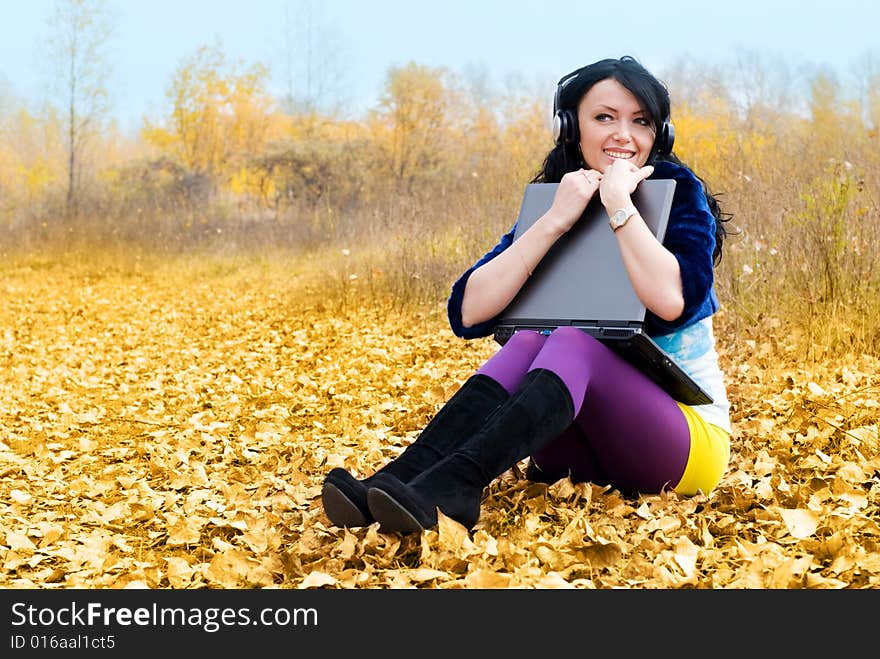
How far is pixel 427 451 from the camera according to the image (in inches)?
91.0

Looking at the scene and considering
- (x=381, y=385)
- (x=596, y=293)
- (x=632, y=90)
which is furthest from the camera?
(x=381, y=385)

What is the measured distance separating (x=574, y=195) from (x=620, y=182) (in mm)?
133

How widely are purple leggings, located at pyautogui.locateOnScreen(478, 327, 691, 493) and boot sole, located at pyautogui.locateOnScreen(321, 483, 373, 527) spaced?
0.49 m

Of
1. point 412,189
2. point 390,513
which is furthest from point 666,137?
point 412,189

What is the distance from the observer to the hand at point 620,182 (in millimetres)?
2320

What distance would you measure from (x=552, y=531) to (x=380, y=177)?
1186 centimetres

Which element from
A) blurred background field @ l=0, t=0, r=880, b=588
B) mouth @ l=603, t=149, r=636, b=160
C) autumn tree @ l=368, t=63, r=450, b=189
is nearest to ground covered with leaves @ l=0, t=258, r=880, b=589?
blurred background field @ l=0, t=0, r=880, b=588

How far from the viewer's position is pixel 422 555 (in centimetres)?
221

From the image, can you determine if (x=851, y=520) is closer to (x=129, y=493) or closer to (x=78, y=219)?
(x=129, y=493)

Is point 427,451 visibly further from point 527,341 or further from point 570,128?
point 570,128

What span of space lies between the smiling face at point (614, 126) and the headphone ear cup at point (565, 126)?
43 millimetres

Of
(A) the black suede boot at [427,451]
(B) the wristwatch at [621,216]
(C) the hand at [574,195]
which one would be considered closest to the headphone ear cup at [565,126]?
(C) the hand at [574,195]

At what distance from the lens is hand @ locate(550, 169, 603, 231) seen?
7.92 feet

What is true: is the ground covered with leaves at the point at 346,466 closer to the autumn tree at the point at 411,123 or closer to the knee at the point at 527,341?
the knee at the point at 527,341
